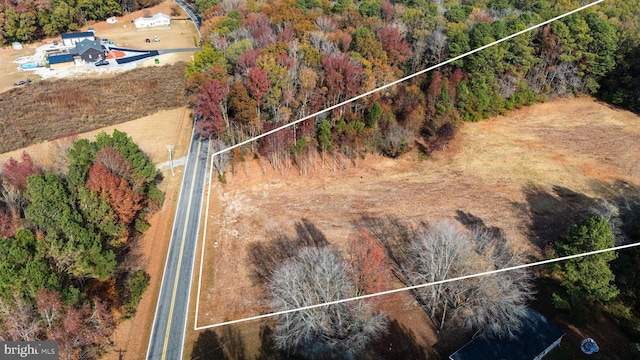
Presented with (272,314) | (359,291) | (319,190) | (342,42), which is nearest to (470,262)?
(359,291)

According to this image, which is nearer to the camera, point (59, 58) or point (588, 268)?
point (588, 268)

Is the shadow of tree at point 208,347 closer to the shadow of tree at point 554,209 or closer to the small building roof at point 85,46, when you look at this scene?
the shadow of tree at point 554,209

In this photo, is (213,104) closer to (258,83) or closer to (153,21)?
(258,83)

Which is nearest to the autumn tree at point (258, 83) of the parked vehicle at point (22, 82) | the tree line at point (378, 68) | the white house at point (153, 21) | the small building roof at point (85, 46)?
the tree line at point (378, 68)

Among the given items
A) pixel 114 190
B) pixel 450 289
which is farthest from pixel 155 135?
pixel 450 289

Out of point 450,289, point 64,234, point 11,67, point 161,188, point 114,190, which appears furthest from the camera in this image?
point 11,67

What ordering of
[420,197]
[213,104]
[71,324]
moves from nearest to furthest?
[71,324], [420,197], [213,104]

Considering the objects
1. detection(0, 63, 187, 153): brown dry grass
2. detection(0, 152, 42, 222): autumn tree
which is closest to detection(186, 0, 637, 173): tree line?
detection(0, 63, 187, 153): brown dry grass

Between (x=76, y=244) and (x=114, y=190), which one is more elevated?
(x=114, y=190)

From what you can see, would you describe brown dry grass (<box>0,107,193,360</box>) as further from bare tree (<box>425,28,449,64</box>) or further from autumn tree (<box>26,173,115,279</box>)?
bare tree (<box>425,28,449,64</box>)
